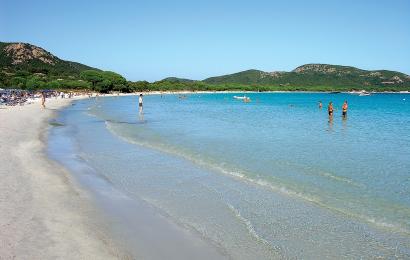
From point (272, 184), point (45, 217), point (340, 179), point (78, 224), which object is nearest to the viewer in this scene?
point (78, 224)

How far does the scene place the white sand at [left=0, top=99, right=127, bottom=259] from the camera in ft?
23.1

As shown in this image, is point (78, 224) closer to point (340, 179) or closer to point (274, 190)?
point (274, 190)

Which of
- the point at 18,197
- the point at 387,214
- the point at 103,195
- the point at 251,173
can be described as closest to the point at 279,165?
the point at 251,173

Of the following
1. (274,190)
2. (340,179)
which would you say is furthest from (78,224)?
(340,179)

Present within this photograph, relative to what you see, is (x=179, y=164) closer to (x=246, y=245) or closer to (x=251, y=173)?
(x=251, y=173)

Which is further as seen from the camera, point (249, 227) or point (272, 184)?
point (272, 184)

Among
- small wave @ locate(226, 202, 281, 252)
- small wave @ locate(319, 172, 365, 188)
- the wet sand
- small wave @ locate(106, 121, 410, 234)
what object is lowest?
small wave @ locate(319, 172, 365, 188)

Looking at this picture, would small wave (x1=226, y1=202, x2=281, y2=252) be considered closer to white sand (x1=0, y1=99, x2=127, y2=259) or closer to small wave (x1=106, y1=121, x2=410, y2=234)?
small wave (x1=106, y1=121, x2=410, y2=234)

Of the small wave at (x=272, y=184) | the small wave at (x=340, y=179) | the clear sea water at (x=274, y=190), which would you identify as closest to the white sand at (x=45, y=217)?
the clear sea water at (x=274, y=190)

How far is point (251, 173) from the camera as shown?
14.5m

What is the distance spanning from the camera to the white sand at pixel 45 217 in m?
7.04

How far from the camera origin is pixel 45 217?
8.87 m

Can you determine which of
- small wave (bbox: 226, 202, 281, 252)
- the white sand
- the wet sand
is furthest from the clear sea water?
the white sand

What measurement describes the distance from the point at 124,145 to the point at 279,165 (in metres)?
9.00
